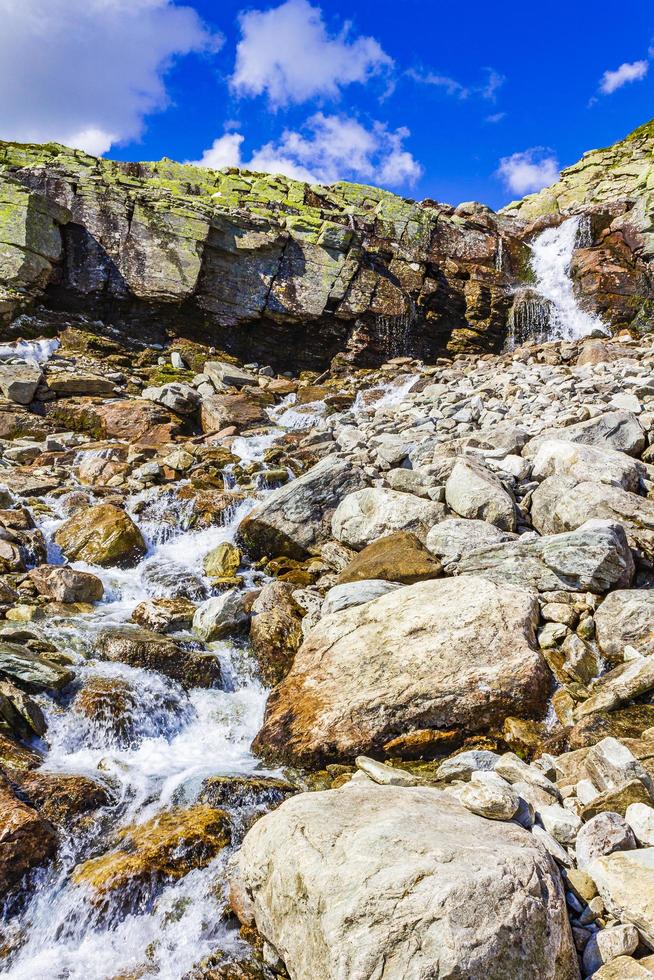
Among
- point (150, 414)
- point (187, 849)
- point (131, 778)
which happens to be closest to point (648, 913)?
point (187, 849)

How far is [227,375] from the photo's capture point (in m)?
23.9

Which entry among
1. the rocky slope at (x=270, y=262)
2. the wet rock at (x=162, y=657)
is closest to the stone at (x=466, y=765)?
the wet rock at (x=162, y=657)

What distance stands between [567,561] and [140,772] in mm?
6072

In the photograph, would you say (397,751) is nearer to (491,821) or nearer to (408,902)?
(491,821)

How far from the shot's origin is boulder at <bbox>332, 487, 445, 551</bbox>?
10.2m

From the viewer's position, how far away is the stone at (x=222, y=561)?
11.1 meters

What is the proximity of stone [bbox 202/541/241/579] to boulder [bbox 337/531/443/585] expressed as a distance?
2.48 metres

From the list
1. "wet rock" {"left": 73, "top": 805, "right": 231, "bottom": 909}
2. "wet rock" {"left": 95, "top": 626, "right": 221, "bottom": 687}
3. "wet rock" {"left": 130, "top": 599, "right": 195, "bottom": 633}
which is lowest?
"wet rock" {"left": 73, "top": 805, "right": 231, "bottom": 909}

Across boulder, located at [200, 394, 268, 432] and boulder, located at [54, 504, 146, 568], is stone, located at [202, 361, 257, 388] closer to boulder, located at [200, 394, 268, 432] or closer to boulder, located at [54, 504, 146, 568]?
boulder, located at [200, 394, 268, 432]

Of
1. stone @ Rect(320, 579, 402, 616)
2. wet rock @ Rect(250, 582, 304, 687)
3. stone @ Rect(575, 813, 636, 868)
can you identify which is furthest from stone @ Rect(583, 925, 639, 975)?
wet rock @ Rect(250, 582, 304, 687)

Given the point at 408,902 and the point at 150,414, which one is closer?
the point at 408,902

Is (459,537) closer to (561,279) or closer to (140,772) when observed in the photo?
(140,772)

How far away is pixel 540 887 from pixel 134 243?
2746 centimetres

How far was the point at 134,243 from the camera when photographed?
25.4 meters
